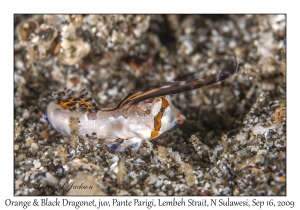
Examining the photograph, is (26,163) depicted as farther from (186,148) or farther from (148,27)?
(148,27)

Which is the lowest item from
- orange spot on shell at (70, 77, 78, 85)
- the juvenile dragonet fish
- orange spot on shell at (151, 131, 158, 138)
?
orange spot on shell at (151, 131, 158, 138)

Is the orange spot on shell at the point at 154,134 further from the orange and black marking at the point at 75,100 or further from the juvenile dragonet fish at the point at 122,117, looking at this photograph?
the orange and black marking at the point at 75,100

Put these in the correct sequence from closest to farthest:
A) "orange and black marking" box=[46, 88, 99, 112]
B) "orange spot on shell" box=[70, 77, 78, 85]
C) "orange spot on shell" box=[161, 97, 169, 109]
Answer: "orange spot on shell" box=[161, 97, 169, 109] → "orange and black marking" box=[46, 88, 99, 112] → "orange spot on shell" box=[70, 77, 78, 85]

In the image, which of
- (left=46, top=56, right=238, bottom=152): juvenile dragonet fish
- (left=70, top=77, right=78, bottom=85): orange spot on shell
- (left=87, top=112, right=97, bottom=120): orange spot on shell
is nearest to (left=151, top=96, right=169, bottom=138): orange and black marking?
(left=46, top=56, right=238, bottom=152): juvenile dragonet fish

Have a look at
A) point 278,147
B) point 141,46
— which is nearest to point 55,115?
point 141,46

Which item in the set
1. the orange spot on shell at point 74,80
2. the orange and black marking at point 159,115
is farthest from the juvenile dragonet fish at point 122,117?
the orange spot on shell at point 74,80

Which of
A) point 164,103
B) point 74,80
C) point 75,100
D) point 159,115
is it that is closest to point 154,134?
point 159,115

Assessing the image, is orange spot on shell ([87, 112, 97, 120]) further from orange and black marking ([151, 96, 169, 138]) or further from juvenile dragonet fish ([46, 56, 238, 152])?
orange and black marking ([151, 96, 169, 138])

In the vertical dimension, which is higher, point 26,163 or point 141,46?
point 141,46

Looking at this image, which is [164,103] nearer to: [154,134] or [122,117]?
[154,134]
